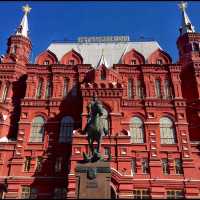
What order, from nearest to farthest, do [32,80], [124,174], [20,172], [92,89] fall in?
1. [124,174]
2. [20,172]
3. [92,89]
4. [32,80]

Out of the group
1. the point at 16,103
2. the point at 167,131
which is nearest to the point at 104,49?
the point at 16,103

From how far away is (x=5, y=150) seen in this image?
3266 cm

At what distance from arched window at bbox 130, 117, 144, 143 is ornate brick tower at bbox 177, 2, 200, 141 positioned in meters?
6.42

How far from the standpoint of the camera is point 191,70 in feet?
128

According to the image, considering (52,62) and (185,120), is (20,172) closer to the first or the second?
(52,62)

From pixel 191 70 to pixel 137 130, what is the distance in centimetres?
1197

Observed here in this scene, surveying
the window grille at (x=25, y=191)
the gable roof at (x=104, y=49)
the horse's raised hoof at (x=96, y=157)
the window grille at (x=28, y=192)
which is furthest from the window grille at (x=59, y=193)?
the gable roof at (x=104, y=49)

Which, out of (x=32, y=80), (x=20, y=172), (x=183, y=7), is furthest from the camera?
(x=183, y=7)

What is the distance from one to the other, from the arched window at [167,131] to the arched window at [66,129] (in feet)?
34.9

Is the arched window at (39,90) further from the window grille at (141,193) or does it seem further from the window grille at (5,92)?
the window grille at (141,193)

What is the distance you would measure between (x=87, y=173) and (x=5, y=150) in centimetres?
1784

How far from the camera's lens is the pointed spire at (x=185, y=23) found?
1715 inches

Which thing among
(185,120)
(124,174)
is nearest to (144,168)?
(124,174)

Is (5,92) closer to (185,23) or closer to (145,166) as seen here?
(145,166)
